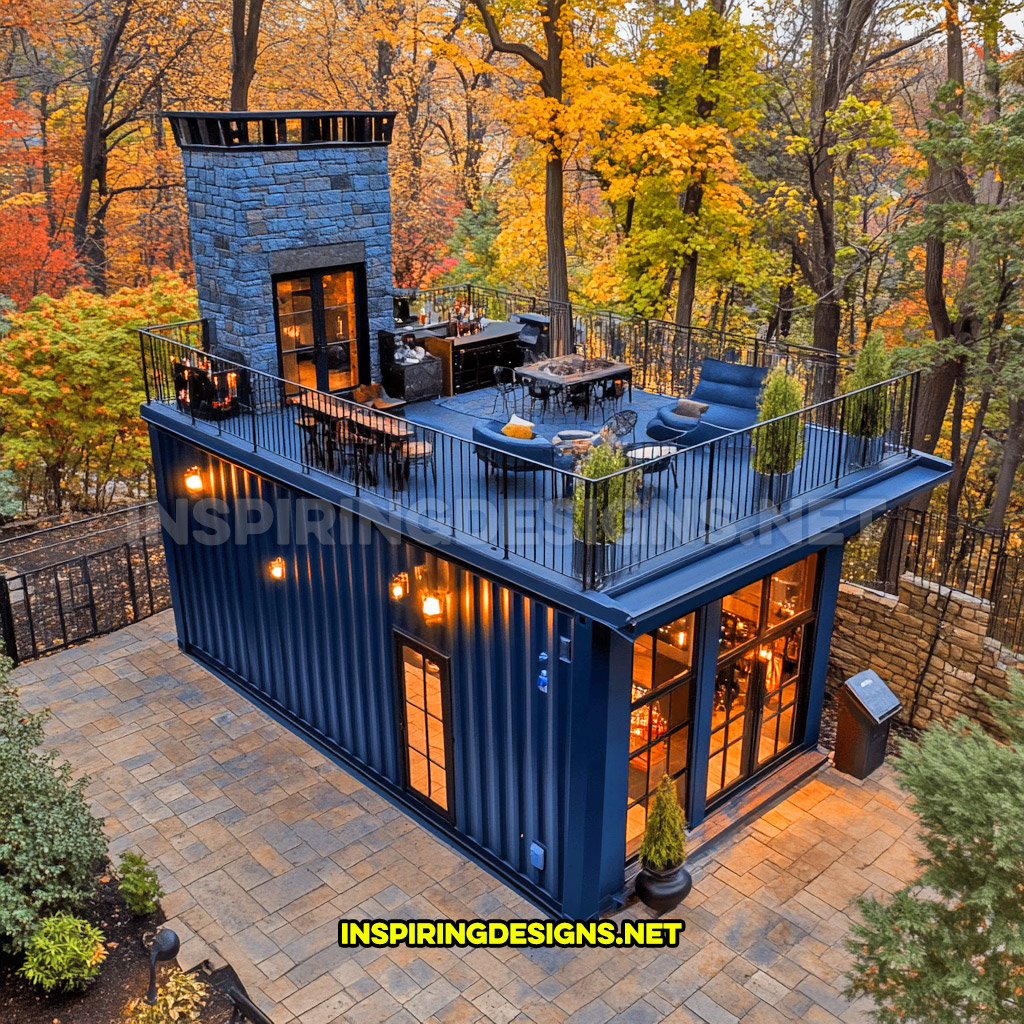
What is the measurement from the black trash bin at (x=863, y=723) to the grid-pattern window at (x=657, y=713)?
2.37 meters

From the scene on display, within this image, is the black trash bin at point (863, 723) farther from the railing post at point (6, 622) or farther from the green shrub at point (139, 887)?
the railing post at point (6, 622)

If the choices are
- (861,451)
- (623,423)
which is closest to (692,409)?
(623,423)

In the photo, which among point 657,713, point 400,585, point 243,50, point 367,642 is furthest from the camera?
point 243,50

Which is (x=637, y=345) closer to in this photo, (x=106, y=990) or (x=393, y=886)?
(x=393, y=886)

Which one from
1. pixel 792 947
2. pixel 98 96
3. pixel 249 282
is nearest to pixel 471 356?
pixel 249 282

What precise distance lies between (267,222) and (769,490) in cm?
658

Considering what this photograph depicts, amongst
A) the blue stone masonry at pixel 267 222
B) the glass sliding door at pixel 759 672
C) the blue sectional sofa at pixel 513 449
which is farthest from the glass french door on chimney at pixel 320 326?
the glass sliding door at pixel 759 672

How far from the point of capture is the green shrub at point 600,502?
7340 mm

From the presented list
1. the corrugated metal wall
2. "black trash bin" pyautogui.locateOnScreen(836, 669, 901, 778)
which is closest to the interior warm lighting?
the corrugated metal wall

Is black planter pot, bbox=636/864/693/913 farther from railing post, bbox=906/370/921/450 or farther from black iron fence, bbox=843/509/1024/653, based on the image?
railing post, bbox=906/370/921/450

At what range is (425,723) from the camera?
9789 mm

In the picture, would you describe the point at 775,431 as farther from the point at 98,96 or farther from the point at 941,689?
the point at 98,96

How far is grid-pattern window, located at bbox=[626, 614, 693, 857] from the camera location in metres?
8.83

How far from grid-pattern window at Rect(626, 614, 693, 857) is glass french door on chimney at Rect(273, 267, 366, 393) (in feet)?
18.3
